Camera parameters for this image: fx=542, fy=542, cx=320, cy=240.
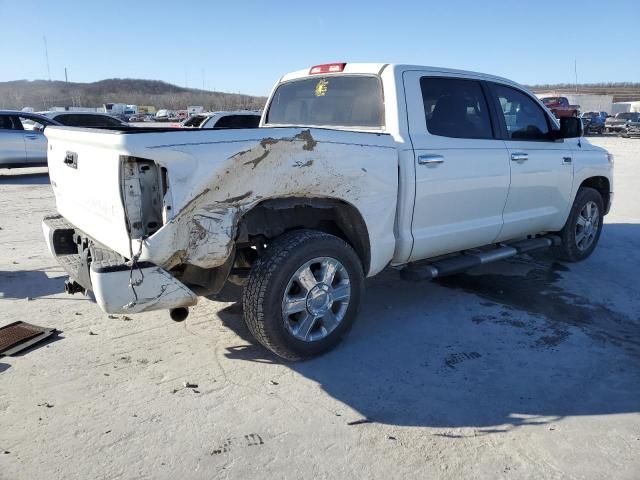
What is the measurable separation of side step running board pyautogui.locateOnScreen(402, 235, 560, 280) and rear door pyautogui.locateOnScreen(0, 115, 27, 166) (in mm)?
12435

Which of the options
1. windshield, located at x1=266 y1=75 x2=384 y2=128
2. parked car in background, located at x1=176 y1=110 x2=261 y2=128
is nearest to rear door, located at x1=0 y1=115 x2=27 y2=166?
parked car in background, located at x1=176 y1=110 x2=261 y2=128

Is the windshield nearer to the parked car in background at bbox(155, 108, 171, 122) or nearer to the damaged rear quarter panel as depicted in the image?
the damaged rear quarter panel

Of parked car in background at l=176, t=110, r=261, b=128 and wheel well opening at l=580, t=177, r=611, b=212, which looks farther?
parked car in background at l=176, t=110, r=261, b=128

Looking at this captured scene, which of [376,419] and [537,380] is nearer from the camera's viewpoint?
[376,419]

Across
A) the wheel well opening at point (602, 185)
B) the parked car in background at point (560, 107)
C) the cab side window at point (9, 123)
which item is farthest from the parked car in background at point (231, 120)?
the parked car in background at point (560, 107)

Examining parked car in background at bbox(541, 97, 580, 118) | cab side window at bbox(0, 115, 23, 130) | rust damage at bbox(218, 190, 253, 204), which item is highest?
parked car in background at bbox(541, 97, 580, 118)

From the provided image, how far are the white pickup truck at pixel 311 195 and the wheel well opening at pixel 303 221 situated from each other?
0.01 meters

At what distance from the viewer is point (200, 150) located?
9.56 ft

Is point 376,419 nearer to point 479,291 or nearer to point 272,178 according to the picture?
point 272,178

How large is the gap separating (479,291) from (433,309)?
2.33ft

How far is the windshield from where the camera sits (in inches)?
167

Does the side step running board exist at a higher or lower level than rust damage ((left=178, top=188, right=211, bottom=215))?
lower

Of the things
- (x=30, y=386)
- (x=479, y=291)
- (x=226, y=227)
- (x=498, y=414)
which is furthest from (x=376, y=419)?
(x=479, y=291)

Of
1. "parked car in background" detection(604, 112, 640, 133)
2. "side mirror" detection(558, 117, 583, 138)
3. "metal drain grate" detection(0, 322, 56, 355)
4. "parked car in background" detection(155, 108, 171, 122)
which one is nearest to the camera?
"metal drain grate" detection(0, 322, 56, 355)
